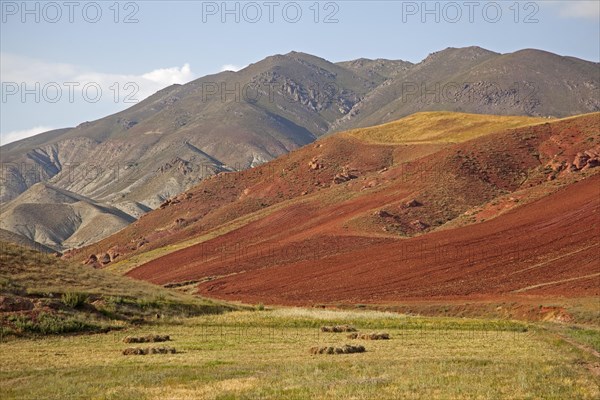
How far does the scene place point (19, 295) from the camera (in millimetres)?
37156

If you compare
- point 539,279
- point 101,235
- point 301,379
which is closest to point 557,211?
point 539,279

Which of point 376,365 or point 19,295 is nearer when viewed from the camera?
point 376,365

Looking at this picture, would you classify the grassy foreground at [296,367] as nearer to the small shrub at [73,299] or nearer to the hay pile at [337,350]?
the hay pile at [337,350]

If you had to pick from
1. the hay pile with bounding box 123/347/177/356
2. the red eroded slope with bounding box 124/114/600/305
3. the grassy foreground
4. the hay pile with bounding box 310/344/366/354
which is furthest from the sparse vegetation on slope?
the red eroded slope with bounding box 124/114/600/305

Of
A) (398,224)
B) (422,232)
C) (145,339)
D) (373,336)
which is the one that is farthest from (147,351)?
(398,224)

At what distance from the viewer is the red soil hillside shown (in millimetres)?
63531

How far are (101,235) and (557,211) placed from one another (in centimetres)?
14192

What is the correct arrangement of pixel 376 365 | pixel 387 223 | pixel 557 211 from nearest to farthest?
pixel 376 365, pixel 557 211, pixel 387 223

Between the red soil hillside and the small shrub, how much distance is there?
27735 millimetres

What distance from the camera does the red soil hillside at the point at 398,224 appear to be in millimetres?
63531

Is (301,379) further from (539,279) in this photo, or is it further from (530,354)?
(539,279)

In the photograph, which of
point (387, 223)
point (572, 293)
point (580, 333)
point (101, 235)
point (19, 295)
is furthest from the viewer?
point (101, 235)

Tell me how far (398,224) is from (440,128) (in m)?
49.5

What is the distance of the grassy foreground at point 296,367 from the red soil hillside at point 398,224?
2698cm
